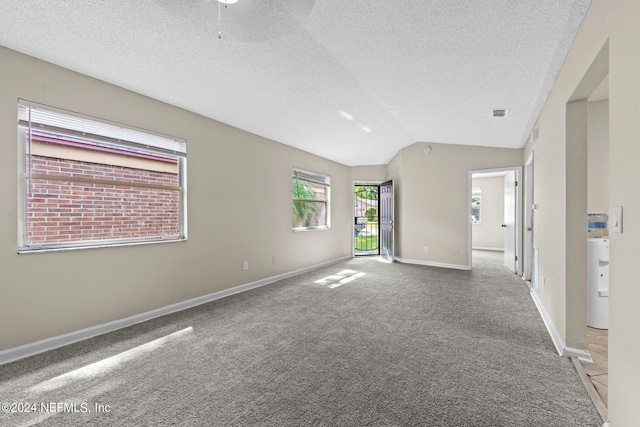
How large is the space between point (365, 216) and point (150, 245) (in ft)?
20.4

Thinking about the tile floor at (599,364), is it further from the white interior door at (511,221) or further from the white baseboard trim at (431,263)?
the white baseboard trim at (431,263)

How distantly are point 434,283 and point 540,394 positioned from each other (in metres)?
3.07

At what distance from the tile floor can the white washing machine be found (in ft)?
0.37

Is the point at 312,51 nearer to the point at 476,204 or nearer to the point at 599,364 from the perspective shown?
the point at 599,364

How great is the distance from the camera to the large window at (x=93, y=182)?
102 inches

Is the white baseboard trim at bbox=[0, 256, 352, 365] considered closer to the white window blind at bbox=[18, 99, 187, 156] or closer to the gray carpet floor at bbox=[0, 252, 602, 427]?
the gray carpet floor at bbox=[0, 252, 602, 427]

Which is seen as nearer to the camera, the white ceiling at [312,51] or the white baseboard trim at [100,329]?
the white ceiling at [312,51]

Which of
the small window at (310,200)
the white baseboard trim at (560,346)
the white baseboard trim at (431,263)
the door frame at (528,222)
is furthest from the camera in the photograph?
the white baseboard trim at (431,263)

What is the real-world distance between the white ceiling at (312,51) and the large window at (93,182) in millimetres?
520

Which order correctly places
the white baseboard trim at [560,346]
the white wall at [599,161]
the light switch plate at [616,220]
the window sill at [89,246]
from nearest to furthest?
the light switch plate at [616,220] → the white baseboard trim at [560,346] → the window sill at [89,246] → the white wall at [599,161]

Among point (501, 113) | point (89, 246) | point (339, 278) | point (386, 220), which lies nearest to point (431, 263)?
point (386, 220)

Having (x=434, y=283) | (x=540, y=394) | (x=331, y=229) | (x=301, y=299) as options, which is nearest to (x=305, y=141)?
(x=331, y=229)

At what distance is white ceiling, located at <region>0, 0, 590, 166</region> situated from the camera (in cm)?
200

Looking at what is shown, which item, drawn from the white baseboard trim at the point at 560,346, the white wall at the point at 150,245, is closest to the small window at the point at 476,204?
the white wall at the point at 150,245
